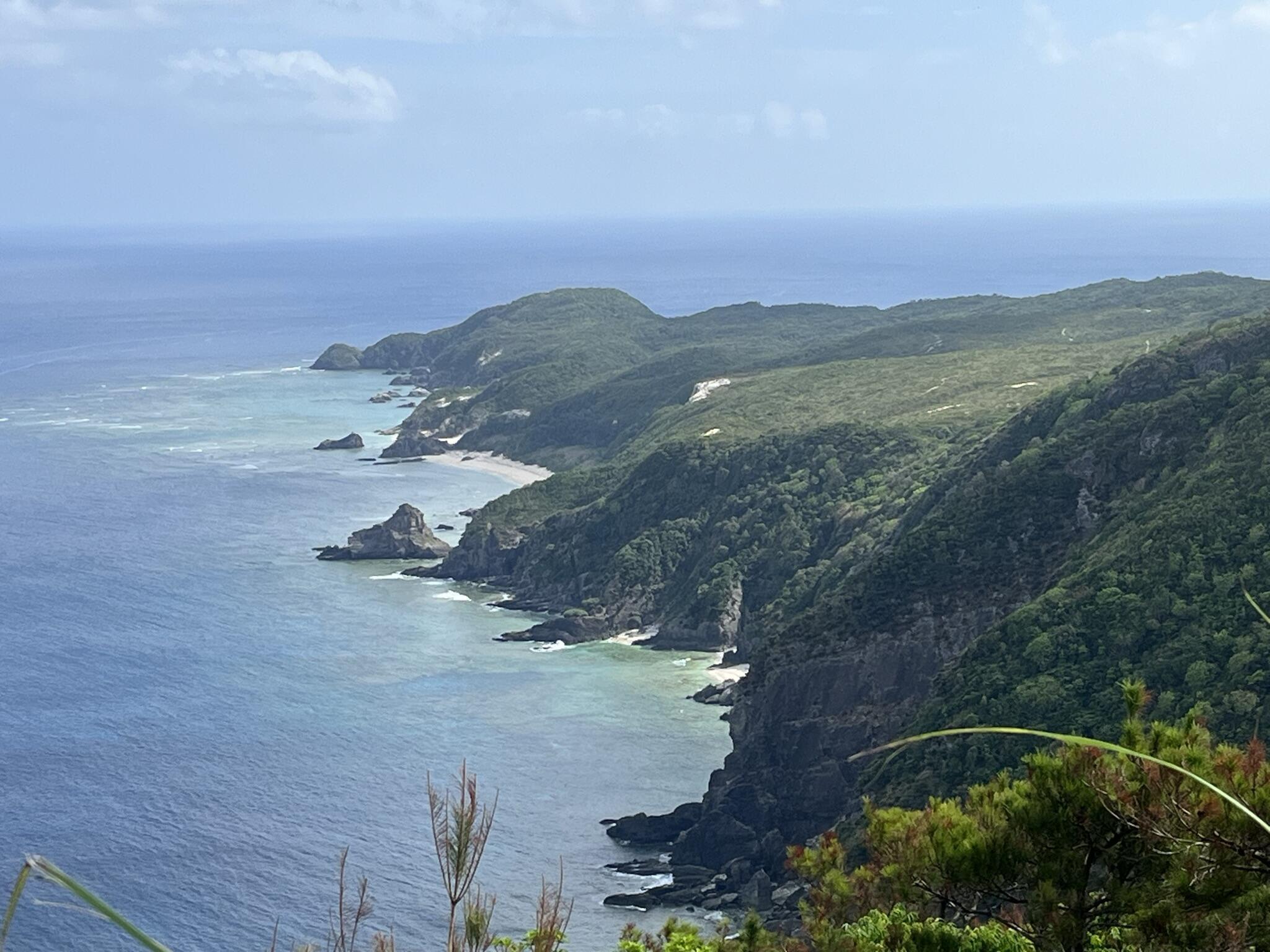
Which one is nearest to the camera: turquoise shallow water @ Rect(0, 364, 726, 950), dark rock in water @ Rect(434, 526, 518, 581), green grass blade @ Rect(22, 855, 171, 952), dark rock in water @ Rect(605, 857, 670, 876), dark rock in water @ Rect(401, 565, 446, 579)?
green grass blade @ Rect(22, 855, 171, 952)

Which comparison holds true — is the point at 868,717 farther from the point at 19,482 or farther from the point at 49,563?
the point at 19,482

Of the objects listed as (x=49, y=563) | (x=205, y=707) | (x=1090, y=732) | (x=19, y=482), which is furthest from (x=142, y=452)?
(x=1090, y=732)

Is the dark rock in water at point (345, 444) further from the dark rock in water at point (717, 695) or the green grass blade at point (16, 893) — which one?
the green grass blade at point (16, 893)

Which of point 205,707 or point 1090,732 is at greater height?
point 1090,732

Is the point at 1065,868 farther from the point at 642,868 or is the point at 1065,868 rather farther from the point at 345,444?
the point at 345,444

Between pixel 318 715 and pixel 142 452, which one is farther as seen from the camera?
pixel 142 452

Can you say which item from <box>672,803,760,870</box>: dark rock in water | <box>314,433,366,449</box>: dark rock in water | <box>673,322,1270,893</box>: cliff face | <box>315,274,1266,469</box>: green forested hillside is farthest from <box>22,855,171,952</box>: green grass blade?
<box>314,433,366,449</box>: dark rock in water

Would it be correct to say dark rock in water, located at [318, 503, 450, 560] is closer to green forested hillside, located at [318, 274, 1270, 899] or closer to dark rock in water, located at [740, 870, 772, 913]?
green forested hillside, located at [318, 274, 1270, 899]
